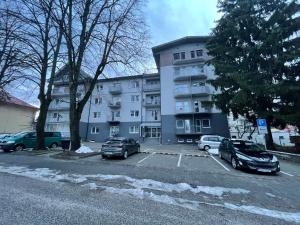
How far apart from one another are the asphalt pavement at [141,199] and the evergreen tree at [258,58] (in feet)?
33.4

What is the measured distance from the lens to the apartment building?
104 ft

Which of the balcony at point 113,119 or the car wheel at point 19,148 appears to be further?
the balcony at point 113,119

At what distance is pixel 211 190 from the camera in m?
7.07

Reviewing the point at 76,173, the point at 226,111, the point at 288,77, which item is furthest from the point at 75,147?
the point at 288,77

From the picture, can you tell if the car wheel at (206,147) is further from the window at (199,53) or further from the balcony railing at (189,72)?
the window at (199,53)

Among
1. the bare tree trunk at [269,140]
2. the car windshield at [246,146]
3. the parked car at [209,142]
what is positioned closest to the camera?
the car windshield at [246,146]

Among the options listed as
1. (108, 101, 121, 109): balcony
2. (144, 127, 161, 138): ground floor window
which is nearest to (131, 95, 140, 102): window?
(108, 101, 121, 109): balcony

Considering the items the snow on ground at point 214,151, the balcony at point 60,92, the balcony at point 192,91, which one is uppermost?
the balcony at point 60,92

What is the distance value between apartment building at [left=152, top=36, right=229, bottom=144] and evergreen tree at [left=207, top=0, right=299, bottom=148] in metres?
10.1

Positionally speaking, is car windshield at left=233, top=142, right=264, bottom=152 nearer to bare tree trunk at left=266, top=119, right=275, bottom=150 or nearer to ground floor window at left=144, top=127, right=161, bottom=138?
bare tree trunk at left=266, top=119, right=275, bottom=150

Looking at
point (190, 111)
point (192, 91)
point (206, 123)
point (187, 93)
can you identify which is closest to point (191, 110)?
point (190, 111)

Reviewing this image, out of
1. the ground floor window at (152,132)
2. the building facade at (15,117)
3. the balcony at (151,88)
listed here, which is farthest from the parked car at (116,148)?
the building facade at (15,117)

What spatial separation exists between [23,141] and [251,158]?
59.5 ft

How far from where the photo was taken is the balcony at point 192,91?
31.6 m
